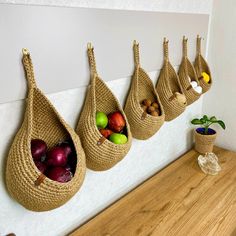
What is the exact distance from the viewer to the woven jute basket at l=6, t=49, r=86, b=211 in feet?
1.93

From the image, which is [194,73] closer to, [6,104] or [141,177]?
[141,177]

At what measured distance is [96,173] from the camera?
0.92 m

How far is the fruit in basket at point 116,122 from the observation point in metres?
0.81

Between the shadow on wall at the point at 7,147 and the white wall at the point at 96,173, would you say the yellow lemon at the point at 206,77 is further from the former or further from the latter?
the shadow on wall at the point at 7,147

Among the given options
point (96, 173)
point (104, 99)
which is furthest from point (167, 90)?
point (96, 173)

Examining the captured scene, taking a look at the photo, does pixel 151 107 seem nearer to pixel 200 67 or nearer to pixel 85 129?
pixel 85 129

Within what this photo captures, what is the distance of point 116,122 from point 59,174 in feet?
0.82

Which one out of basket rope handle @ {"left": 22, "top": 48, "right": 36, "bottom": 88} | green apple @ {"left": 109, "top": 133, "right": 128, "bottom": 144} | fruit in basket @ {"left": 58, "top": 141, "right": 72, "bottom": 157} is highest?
basket rope handle @ {"left": 22, "top": 48, "right": 36, "bottom": 88}

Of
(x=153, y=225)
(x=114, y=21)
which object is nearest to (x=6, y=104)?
(x=114, y=21)

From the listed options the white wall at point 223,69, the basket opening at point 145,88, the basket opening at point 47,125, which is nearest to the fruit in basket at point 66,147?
the basket opening at point 47,125

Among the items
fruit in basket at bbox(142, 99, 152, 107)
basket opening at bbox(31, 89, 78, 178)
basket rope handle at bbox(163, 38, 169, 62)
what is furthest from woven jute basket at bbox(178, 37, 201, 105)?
basket opening at bbox(31, 89, 78, 178)

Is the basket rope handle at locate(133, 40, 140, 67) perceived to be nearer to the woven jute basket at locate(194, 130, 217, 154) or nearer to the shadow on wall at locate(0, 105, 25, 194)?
the shadow on wall at locate(0, 105, 25, 194)

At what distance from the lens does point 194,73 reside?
48.1 inches

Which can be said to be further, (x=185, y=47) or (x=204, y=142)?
(x=204, y=142)
